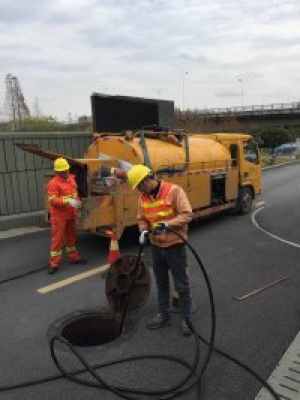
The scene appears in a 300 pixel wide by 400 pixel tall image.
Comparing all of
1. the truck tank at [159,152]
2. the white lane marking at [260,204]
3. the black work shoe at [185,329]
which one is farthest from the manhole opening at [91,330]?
the white lane marking at [260,204]

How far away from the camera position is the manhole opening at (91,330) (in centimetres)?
537

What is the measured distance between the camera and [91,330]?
5.55 m

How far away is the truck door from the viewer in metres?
12.2

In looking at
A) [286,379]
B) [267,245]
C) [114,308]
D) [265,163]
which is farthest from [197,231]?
[265,163]

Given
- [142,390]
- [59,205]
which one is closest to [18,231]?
[59,205]

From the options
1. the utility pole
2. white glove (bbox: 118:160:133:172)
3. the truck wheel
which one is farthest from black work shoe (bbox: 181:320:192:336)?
the utility pole

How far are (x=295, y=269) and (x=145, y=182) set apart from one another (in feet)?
12.6

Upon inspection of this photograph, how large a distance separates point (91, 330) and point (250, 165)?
831 cm

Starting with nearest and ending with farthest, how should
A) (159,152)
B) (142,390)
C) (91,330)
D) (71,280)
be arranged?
1. (142,390)
2. (91,330)
3. (71,280)
4. (159,152)

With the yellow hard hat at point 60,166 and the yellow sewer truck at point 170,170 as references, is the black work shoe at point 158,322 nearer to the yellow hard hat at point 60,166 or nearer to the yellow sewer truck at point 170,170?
the yellow sewer truck at point 170,170

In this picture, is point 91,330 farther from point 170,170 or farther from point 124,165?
point 170,170

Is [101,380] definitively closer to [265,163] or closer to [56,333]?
[56,333]

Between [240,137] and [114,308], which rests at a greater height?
[240,137]

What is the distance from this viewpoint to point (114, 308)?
5688 mm
